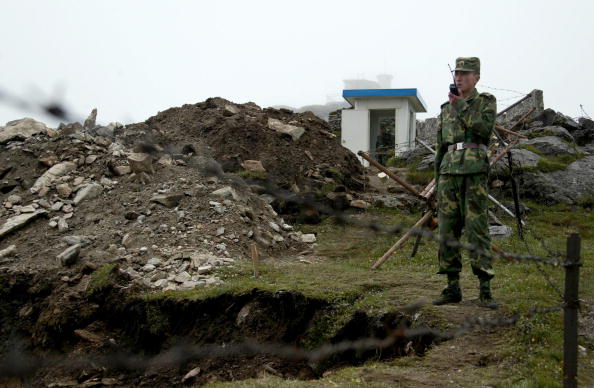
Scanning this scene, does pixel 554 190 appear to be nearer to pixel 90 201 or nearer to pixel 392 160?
pixel 392 160

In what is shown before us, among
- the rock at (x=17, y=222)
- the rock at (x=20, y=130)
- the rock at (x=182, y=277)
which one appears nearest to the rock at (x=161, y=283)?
the rock at (x=182, y=277)

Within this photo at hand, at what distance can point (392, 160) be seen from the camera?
762 inches

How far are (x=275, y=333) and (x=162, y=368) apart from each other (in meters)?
1.41

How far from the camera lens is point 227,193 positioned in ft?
35.8

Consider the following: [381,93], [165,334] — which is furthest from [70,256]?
[381,93]

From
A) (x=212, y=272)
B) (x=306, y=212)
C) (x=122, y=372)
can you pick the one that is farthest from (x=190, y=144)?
(x=122, y=372)

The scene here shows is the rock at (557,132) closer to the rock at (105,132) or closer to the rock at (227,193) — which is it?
the rock at (227,193)

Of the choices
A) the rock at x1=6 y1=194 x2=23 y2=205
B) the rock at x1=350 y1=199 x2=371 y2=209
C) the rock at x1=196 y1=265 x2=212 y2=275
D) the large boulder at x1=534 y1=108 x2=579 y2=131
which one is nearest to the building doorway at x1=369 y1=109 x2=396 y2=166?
the large boulder at x1=534 y1=108 x2=579 y2=131

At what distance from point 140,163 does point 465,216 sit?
7390 mm

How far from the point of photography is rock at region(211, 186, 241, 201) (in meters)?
10.9

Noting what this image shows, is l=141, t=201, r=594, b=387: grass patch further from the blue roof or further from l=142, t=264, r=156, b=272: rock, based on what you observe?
the blue roof

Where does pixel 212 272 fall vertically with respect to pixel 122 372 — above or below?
above

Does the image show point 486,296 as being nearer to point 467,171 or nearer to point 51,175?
point 467,171

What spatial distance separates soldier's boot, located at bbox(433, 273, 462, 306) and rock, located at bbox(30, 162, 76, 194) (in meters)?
8.42
